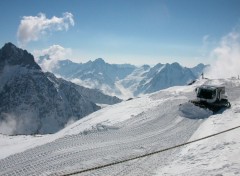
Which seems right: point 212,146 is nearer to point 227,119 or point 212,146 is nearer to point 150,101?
point 227,119

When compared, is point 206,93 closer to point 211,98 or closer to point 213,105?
point 211,98

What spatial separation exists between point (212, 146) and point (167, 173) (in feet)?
11.2

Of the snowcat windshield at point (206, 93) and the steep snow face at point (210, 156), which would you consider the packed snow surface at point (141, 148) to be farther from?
A: the snowcat windshield at point (206, 93)

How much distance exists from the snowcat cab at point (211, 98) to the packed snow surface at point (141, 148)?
55.7 inches

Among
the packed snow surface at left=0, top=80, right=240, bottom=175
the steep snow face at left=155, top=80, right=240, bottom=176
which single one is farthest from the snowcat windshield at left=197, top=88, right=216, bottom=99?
the steep snow face at left=155, top=80, right=240, bottom=176

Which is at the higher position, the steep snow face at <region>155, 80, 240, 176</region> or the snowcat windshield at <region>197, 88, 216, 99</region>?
the snowcat windshield at <region>197, 88, 216, 99</region>

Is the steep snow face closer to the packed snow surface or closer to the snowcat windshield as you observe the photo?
the packed snow surface

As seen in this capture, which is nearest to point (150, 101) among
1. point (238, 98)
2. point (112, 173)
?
point (238, 98)

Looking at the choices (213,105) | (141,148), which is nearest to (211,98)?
(213,105)

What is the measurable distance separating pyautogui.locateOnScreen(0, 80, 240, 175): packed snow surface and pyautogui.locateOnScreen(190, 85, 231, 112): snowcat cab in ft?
4.65

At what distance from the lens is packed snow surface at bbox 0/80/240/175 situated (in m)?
13.1

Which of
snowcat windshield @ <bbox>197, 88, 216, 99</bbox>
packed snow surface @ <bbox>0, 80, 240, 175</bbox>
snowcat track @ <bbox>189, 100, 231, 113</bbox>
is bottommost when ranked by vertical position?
packed snow surface @ <bbox>0, 80, 240, 175</bbox>

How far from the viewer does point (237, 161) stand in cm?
1179

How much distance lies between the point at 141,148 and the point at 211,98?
488 inches
